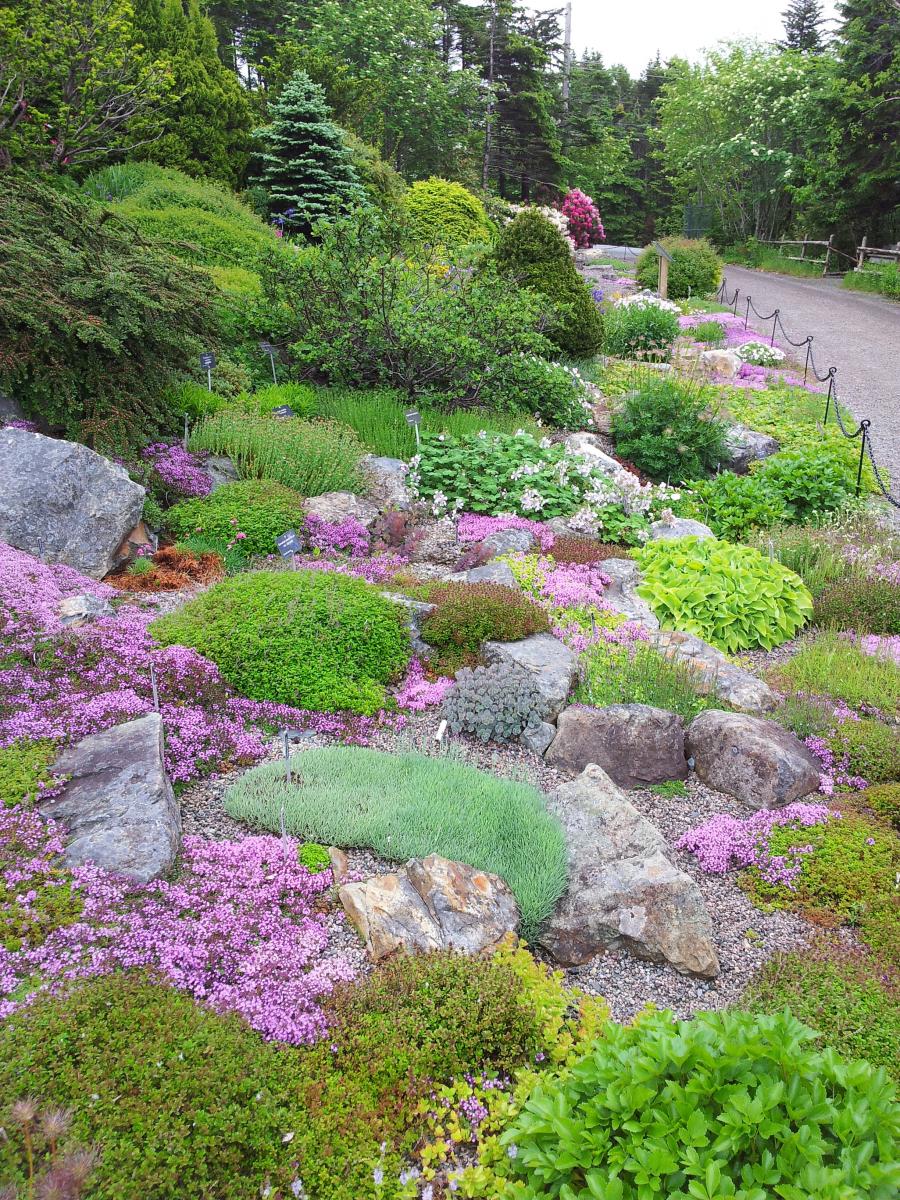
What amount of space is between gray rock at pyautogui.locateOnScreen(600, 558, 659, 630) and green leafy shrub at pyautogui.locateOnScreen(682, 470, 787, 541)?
1.73 m

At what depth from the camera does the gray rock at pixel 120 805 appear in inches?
128

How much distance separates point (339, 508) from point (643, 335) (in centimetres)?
1082

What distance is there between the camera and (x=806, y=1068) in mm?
2059

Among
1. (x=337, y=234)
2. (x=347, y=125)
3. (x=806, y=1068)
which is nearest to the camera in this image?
(x=806, y=1068)

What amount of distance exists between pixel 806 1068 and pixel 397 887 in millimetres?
1739

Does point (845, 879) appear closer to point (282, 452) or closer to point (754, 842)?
point (754, 842)

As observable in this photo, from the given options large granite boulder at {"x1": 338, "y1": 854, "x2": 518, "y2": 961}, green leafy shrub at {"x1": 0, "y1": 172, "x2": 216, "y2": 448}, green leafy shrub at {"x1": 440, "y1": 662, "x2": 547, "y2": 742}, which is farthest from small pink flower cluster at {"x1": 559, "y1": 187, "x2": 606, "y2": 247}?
large granite boulder at {"x1": 338, "y1": 854, "x2": 518, "y2": 961}

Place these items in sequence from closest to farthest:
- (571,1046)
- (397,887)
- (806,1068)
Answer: (806,1068) → (571,1046) → (397,887)

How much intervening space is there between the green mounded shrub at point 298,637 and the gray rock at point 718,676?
75.1 inches

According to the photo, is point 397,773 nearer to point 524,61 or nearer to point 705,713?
point 705,713

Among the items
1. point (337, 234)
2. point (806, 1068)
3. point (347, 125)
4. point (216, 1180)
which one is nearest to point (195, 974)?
point (216, 1180)

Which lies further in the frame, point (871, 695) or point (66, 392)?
point (66, 392)

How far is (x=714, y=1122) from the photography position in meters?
2.01

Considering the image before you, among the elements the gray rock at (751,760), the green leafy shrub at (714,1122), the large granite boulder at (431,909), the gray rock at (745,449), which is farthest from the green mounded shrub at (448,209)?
the green leafy shrub at (714,1122)
